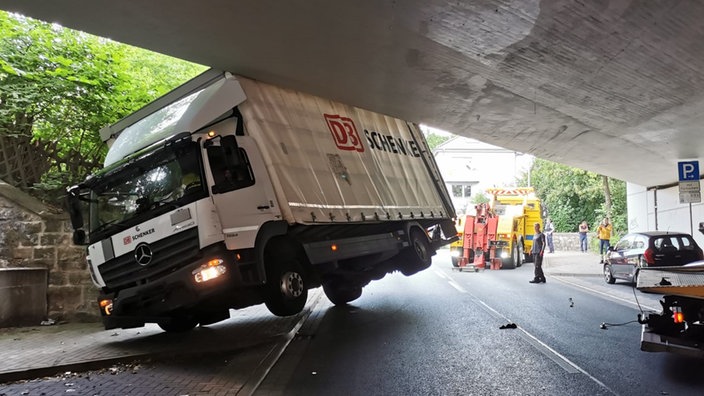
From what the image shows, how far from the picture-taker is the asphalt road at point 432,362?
5.72 metres

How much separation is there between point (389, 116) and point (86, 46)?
6.42 m

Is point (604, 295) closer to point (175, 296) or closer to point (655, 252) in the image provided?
point (655, 252)

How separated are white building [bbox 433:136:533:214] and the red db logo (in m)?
46.6

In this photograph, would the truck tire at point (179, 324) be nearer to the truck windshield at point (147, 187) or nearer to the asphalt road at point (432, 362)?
the asphalt road at point (432, 362)

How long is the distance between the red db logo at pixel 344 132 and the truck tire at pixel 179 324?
410 cm

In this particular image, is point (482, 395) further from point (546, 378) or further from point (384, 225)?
point (384, 225)

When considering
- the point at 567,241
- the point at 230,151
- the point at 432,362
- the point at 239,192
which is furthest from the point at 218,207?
the point at 567,241

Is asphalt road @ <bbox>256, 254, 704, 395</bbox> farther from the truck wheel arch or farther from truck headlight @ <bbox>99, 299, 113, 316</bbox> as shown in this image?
truck headlight @ <bbox>99, 299, 113, 316</bbox>

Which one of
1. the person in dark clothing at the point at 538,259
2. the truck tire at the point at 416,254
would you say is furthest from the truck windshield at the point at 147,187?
the person in dark clothing at the point at 538,259

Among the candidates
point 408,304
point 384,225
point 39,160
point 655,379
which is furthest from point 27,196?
point 655,379

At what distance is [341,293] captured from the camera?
12.2m

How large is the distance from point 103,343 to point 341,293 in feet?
17.5

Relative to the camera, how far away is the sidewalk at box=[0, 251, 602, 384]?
680 cm

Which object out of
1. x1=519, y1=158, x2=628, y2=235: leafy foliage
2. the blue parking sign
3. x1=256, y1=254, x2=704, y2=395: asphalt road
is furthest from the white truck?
x1=519, y1=158, x2=628, y2=235: leafy foliage
